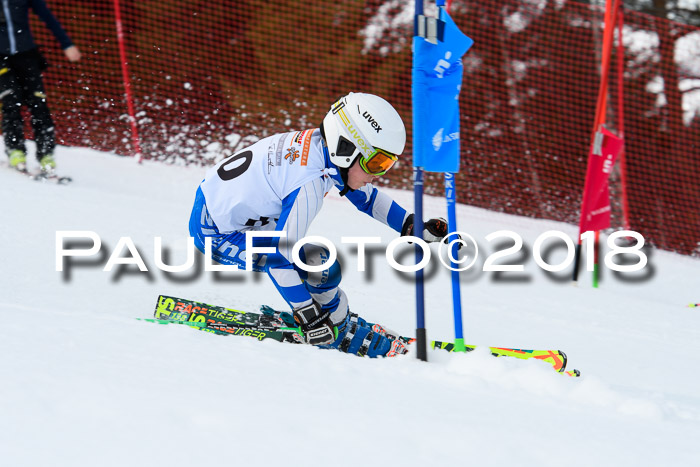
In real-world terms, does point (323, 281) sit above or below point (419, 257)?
below

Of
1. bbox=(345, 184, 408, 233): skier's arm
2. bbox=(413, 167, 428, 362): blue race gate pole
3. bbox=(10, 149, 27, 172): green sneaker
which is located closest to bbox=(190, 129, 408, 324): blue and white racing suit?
bbox=(345, 184, 408, 233): skier's arm

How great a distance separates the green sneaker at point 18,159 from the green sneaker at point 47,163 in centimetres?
18

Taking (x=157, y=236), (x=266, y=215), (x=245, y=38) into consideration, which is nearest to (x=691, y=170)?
(x=245, y=38)

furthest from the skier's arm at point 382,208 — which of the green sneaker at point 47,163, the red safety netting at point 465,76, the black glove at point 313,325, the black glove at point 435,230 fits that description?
the red safety netting at point 465,76

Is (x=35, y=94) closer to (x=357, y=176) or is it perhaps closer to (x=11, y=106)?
(x=11, y=106)

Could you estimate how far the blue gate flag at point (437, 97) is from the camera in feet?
9.21

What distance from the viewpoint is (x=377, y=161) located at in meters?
3.07

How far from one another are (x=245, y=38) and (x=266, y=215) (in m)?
10.5

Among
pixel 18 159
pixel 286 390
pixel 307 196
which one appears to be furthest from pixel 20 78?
pixel 286 390

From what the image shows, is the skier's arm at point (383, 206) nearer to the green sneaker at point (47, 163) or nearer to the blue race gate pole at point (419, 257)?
the blue race gate pole at point (419, 257)

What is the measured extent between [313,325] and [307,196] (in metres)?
0.58

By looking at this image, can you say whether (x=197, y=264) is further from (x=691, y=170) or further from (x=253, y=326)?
(x=691, y=170)

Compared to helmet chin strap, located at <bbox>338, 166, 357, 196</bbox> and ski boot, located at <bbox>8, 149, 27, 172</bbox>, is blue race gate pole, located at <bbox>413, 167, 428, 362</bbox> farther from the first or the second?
→ ski boot, located at <bbox>8, 149, 27, 172</bbox>

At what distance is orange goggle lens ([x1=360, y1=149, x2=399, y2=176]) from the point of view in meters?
3.05
